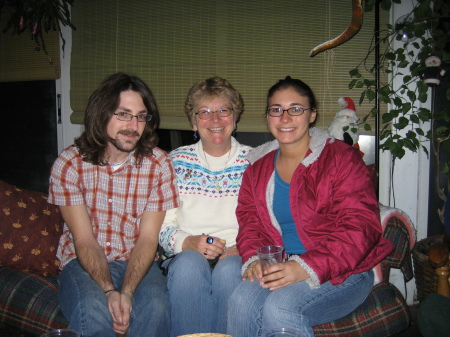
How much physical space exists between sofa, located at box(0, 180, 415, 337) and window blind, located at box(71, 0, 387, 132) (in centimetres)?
110

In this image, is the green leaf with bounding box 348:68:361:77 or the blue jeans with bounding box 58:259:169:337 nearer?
the blue jeans with bounding box 58:259:169:337

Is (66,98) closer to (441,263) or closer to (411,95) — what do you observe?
(411,95)

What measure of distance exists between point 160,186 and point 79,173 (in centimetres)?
37

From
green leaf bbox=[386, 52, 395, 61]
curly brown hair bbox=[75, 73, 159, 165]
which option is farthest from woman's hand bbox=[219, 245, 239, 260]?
green leaf bbox=[386, 52, 395, 61]

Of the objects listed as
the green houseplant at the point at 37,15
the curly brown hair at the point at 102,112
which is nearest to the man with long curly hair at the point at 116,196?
the curly brown hair at the point at 102,112

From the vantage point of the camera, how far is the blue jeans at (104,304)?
50.9 inches

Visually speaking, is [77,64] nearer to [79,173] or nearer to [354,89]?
[79,173]

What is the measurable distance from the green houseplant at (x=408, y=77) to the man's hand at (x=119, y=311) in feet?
5.73

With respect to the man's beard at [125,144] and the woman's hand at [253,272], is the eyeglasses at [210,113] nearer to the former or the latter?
the man's beard at [125,144]

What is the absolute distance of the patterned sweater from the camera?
1.78 metres

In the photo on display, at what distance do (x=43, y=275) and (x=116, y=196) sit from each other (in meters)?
0.56

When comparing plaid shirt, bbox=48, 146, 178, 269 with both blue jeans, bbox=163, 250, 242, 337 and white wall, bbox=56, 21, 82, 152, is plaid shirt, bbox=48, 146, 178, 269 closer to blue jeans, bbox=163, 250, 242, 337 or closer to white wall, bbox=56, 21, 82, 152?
blue jeans, bbox=163, 250, 242, 337

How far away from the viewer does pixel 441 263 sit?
1.71 m

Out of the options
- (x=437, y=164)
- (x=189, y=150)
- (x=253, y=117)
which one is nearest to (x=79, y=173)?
(x=189, y=150)
